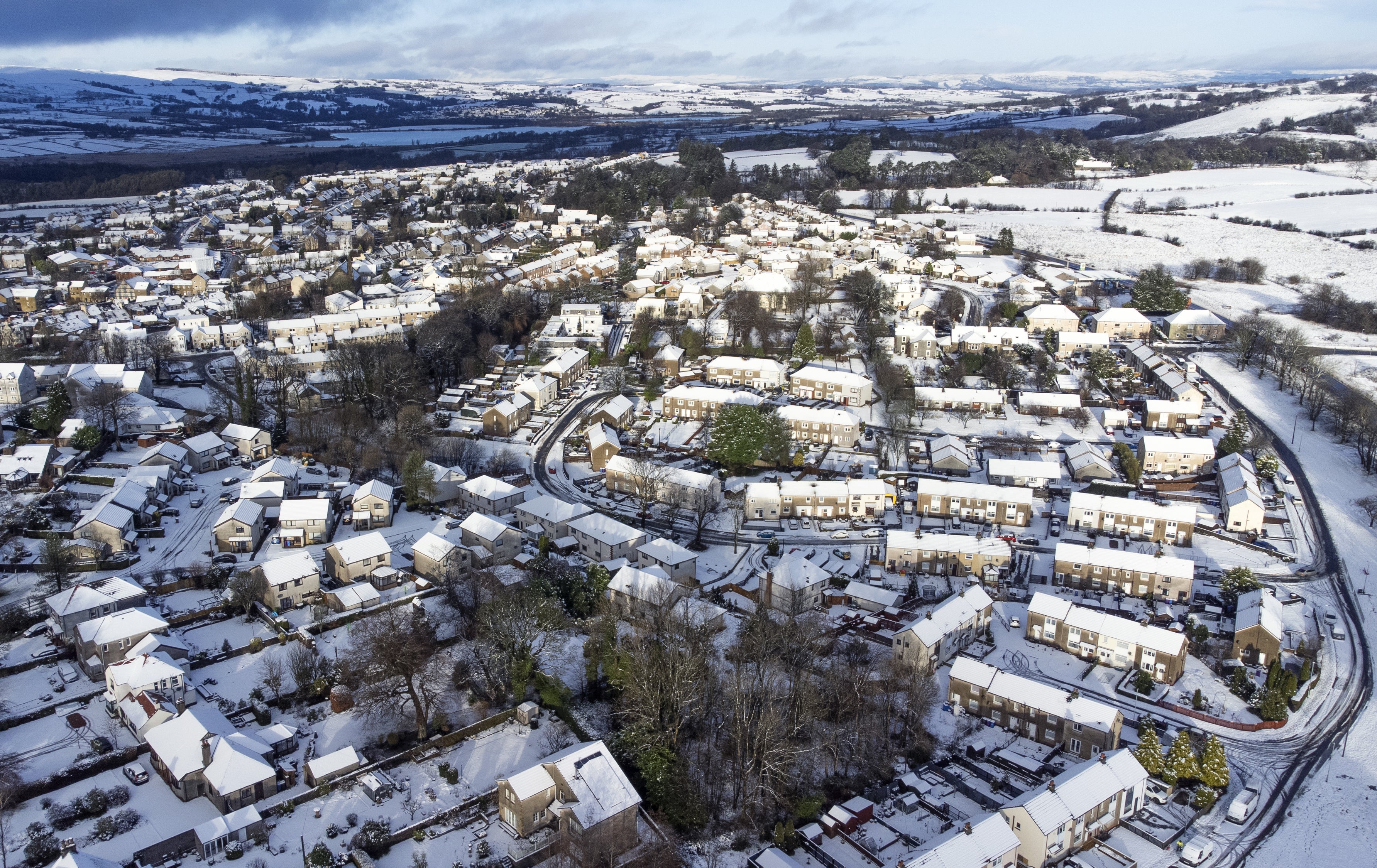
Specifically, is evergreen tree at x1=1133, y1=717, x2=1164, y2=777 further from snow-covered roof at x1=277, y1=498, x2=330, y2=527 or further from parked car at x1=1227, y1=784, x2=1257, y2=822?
snow-covered roof at x1=277, y1=498, x2=330, y2=527

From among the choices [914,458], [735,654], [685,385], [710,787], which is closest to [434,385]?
[685,385]

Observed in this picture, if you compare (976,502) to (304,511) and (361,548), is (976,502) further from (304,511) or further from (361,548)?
(304,511)

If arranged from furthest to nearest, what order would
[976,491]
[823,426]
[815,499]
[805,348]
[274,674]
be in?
[805,348], [823,426], [815,499], [976,491], [274,674]

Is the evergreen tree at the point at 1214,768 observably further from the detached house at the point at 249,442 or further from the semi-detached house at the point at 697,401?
the detached house at the point at 249,442

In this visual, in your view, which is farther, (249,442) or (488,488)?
(249,442)

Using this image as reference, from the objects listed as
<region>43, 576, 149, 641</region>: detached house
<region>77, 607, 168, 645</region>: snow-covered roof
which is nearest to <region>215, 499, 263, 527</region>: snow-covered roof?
<region>43, 576, 149, 641</region>: detached house

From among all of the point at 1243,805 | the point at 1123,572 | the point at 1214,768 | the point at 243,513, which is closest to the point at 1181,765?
the point at 1214,768

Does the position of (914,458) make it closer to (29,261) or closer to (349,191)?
(29,261)

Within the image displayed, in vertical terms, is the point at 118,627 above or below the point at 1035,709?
above
